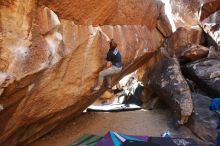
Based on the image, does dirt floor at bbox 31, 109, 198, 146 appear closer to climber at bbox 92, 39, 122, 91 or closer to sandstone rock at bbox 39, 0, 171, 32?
climber at bbox 92, 39, 122, 91

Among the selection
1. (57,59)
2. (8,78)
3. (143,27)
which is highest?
(143,27)

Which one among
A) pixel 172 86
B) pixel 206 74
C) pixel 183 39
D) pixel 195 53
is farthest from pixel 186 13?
pixel 172 86

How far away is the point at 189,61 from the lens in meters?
13.6

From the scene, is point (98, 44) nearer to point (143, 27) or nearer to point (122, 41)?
point (122, 41)

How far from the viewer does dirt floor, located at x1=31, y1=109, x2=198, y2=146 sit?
969 centimetres

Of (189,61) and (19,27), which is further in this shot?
(189,61)

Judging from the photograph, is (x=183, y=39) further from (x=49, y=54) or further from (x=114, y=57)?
(x=49, y=54)

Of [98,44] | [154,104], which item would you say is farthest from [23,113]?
[154,104]

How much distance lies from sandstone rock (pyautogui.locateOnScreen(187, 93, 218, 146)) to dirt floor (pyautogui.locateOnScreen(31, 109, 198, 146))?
0.98 ft

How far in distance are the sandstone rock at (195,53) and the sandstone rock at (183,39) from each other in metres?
0.38

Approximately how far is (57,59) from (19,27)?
1.31 metres

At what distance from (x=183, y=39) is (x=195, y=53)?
1321 mm

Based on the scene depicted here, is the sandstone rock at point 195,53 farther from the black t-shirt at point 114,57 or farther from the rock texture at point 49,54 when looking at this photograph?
the black t-shirt at point 114,57

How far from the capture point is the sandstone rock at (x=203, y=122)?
9414mm
